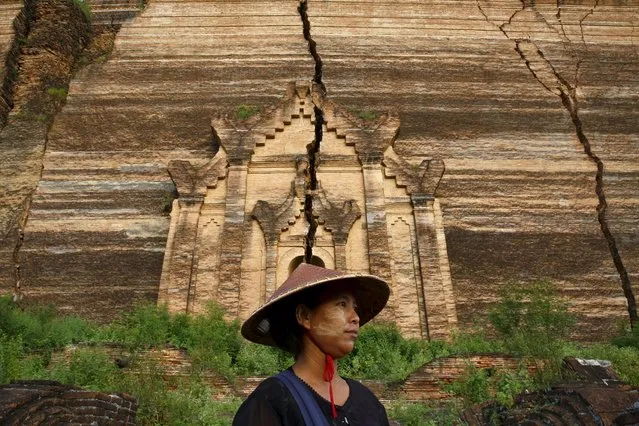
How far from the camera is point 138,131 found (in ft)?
54.9

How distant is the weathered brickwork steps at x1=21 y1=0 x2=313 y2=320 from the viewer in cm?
1375

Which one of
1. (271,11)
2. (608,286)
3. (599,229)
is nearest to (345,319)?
(608,286)

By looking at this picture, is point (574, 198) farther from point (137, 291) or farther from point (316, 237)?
point (137, 291)

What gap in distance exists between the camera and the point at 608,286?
547 inches

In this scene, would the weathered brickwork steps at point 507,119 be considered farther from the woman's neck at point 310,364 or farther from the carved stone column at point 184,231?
the woman's neck at point 310,364

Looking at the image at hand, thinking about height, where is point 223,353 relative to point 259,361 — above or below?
above

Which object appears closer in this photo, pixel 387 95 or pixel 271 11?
pixel 387 95

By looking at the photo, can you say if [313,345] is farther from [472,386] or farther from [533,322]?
[533,322]

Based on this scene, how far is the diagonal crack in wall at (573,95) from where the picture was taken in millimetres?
14125

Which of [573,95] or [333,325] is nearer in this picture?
[333,325]

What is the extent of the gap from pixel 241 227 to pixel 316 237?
4.78 ft

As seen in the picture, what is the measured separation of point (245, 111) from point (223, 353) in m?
7.04

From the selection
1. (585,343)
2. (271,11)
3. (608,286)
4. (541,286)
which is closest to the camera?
(541,286)

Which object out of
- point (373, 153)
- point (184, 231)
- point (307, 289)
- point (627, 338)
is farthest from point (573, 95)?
point (307, 289)
